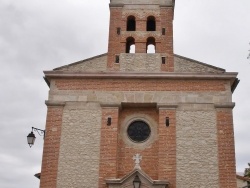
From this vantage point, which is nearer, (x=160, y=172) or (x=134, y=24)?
(x=160, y=172)

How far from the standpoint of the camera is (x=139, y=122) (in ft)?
54.7

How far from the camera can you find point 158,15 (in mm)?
18359

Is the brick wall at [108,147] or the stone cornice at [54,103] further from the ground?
the stone cornice at [54,103]

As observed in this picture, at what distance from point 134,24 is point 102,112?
190 inches

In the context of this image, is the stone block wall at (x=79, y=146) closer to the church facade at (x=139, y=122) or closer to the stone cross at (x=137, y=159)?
the church facade at (x=139, y=122)

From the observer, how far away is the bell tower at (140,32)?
17359mm

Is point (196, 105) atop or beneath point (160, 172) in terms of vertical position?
atop

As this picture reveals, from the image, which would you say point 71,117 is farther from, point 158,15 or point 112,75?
point 158,15

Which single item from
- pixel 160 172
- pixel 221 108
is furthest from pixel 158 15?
pixel 160 172

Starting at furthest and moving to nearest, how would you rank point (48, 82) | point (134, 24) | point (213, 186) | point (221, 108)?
point (134, 24) → point (48, 82) → point (221, 108) → point (213, 186)

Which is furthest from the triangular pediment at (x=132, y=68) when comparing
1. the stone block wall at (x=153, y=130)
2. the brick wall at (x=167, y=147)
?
the brick wall at (x=167, y=147)

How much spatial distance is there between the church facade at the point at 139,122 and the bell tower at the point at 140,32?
53 millimetres

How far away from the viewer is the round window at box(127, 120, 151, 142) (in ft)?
53.7

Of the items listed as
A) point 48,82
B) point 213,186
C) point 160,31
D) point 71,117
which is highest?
point 160,31
